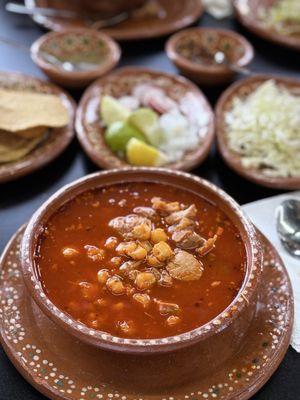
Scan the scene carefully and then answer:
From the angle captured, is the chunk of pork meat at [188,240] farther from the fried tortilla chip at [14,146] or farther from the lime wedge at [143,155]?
the fried tortilla chip at [14,146]

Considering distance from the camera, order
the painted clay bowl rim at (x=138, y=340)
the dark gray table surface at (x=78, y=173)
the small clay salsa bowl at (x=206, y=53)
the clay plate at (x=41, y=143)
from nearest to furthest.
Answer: the painted clay bowl rim at (x=138, y=340) < the dark gray table surface at (x=78, y=173) < the clay plate at (x=41, y=143) < the small clay salsa bowl at (x=206, y=53)

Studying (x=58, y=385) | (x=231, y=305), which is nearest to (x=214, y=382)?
(x=231, y=305)

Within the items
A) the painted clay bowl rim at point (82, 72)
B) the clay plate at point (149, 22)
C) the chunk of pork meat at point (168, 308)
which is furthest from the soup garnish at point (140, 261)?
the clay plate at point (149, 22)

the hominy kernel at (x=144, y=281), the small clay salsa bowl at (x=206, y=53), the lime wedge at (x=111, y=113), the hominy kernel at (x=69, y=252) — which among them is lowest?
the small clay salsa bowl at (x=206, y=53)

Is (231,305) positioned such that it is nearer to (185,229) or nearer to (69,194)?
(185,229)

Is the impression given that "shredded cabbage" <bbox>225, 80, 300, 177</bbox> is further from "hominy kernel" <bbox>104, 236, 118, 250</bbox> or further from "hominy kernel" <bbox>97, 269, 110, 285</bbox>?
"hominy kernel" <bbox>97, 269, 110, 285</bbox>

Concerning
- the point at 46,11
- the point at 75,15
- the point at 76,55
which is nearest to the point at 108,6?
A: the point at 75,15
